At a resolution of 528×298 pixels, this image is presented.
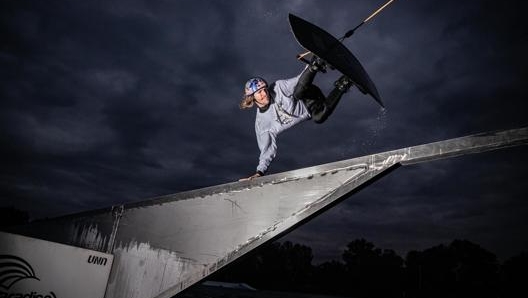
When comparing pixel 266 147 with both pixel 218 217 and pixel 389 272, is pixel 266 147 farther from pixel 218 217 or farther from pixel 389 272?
pixel 389 272

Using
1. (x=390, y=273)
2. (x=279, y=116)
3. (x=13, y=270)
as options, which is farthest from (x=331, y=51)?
(x=390, y=273)

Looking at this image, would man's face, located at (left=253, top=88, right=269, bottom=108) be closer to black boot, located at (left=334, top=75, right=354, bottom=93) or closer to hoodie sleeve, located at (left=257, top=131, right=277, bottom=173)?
hoodie sleeve, located at (left=257, top=131, right=277, bottom=173)

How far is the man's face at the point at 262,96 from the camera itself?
537cm

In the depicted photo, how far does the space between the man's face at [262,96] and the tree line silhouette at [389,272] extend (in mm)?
84705

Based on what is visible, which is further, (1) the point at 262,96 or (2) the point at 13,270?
(1) the point at 262,96

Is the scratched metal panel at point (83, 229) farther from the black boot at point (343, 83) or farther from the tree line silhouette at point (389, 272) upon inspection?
the tree line silhouette at point (389, 272)

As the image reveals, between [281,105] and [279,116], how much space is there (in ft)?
0.63

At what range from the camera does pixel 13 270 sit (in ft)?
11.0

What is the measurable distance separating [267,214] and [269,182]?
355 mm

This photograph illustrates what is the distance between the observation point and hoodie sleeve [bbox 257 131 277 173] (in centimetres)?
499

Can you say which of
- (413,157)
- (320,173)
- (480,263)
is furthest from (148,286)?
(480,263)

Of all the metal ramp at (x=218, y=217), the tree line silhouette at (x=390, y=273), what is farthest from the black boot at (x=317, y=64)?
the tree line silhouette at (x=390, y=273)

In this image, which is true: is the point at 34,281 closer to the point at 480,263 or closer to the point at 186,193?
the point at 186,193

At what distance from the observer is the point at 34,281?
3.45 meters
